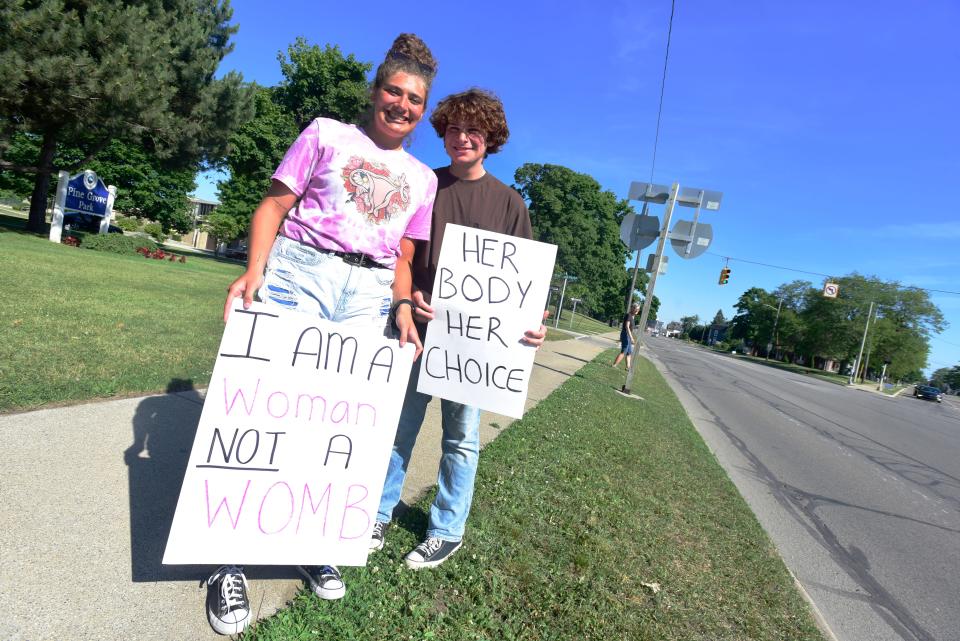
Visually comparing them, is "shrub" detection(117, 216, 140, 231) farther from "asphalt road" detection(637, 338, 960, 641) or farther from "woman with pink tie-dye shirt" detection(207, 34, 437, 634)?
"woman with pink tie-dye shirt" detection(207, 34, 437, 634)

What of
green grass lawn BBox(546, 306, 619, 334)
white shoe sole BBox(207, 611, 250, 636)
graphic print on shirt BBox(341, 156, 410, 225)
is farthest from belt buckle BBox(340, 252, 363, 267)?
green grass lawn BBox(546, 306, 619, 334)

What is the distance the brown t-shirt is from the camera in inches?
97.3

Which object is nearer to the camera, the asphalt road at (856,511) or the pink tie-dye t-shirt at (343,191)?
the pink tie-dye t-shirt at (343,191)

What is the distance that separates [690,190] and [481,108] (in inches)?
314

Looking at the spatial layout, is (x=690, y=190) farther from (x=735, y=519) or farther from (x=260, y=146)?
(x=260, y=146)

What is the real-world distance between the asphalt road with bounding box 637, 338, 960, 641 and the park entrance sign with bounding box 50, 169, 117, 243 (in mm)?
21705

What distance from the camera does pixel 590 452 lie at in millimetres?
5059

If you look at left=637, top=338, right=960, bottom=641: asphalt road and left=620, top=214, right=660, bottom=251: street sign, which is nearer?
left=637, top=338, right=960, bottom=641: asphalt road

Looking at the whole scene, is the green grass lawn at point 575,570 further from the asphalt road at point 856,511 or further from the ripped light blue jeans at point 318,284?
the ripped light blue jeans at point 318,284

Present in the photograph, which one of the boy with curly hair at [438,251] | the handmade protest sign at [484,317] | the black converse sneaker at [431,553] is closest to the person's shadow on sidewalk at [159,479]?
the black converse sneaker at [431,553]

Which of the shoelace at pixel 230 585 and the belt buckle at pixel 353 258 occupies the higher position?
the belt buckle at pixel 353 258

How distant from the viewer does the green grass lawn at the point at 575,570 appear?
212 centimetres

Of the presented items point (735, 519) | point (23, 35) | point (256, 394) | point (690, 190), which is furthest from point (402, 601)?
point (23, 35)

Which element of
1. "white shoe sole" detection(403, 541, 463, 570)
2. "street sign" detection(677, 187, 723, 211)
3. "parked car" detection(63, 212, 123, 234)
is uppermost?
"street sign" detection(677, 187, 723, 211)
